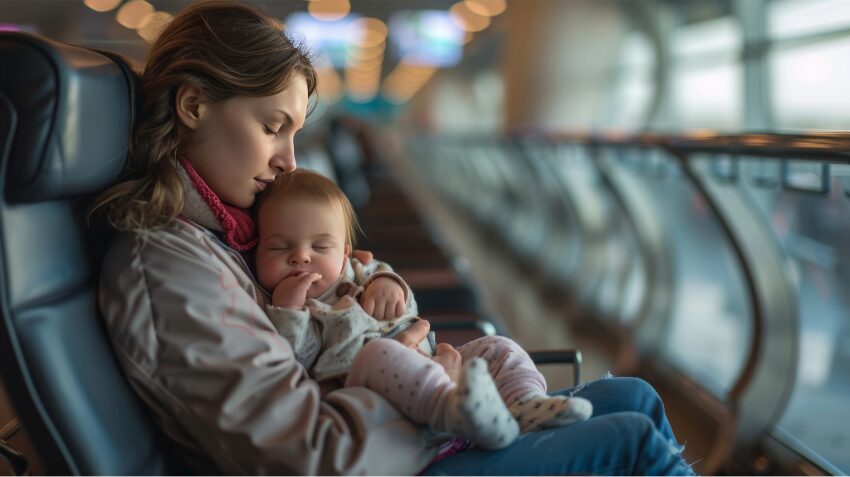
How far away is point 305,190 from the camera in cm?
145

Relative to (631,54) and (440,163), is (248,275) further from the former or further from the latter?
(440,163)

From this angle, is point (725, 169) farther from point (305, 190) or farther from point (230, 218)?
point (230, 218)

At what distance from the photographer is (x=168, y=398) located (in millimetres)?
1198

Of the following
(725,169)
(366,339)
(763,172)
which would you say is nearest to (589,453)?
(366,339)

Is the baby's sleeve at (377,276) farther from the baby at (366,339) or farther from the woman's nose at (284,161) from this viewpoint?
the woman's nose at (284,161)

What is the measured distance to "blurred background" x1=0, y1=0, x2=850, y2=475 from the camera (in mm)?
2891

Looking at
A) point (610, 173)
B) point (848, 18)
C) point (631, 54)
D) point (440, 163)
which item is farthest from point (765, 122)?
point (440, 163)

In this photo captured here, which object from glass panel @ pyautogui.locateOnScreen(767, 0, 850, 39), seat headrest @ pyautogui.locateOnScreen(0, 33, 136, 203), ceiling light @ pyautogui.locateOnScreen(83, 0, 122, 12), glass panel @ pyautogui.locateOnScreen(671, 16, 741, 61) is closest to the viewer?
seat headrest @ pyautogui.locateOnScreen(0, 33, 136, 203)

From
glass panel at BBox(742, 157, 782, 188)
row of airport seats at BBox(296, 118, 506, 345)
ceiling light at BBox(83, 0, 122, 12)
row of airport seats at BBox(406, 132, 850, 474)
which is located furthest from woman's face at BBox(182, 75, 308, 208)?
ceiling light at BBox(83, 0, 122, 12)

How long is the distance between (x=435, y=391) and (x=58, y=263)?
1.94 feet

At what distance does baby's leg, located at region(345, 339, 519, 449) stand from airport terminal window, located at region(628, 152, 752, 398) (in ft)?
10.6

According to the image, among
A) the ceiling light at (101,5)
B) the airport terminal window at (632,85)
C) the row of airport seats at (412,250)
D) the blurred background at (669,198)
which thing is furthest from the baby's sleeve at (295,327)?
the airport terminal window at (632,85)

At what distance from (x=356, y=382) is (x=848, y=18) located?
4335mm

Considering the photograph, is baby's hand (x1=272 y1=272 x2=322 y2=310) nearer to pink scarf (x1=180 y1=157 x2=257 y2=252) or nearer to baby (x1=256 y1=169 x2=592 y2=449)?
baby (x1=256 y1=169 x2=592 y2=449)
